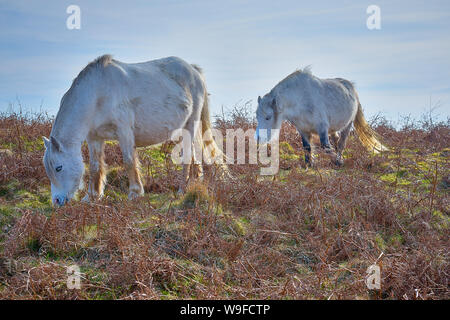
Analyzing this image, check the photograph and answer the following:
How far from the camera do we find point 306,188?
235 inches

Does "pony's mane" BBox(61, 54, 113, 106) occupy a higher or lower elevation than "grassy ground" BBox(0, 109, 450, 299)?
higher

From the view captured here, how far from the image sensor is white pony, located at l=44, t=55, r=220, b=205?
5699 mm

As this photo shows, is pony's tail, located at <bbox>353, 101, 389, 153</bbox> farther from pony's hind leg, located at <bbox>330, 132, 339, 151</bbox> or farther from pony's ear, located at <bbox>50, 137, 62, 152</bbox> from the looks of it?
pony's ear, located at <bbox>50, 137, 62, 152</bbox>

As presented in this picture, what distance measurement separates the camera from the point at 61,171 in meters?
5.63

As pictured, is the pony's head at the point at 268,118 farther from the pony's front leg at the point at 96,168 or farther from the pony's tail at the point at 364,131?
the pony's front leg at the point at 96,168

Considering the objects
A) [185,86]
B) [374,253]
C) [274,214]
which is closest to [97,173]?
[185,86]

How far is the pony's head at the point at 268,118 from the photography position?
9594mm

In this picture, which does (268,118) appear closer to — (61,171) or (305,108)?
(305,108)

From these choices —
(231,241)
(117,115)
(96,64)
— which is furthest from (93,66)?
(231,241)

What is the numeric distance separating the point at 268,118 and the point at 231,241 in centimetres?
531

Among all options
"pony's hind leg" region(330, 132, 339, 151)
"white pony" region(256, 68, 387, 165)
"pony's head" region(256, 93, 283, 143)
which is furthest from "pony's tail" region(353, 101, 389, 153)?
"pony's head" region(256, 93, 283, 143)

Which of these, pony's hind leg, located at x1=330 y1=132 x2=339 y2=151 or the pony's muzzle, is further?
pony's hind leg, located at x1=330 y1=132 x2=339 y2=151

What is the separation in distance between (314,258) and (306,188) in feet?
5.23

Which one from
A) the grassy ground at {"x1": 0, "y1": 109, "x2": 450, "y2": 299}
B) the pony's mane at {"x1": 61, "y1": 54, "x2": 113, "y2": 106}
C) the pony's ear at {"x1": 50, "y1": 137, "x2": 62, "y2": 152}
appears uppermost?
the pony's mane at {"x1": 61, "y1": 54, "x2": 113, "y2": 106}
